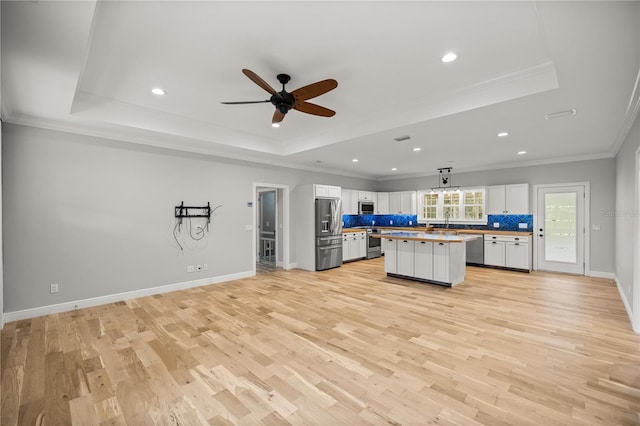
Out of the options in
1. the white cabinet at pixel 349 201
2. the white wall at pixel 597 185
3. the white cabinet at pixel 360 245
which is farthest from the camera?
the white cabinet at pixel 349 201

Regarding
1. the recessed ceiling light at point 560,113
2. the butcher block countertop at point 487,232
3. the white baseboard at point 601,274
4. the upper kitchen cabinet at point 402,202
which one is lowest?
the white baseboard at point 601,274

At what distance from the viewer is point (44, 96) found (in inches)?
126

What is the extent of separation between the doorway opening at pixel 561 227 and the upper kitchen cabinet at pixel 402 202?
123 inches

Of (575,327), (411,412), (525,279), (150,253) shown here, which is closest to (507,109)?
(575,327)

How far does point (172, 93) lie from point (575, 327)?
5757 mm

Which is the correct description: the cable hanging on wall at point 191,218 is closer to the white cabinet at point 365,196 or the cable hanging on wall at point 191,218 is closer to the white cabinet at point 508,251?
the white cabinet at point 365,196

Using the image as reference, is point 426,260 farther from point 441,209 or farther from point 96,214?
point 96,214

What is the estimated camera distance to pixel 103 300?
437cm

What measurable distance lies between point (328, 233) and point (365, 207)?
8.16 feet

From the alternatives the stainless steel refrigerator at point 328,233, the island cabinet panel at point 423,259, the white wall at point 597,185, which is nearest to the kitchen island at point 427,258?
the island cabinet panel at point 423,259

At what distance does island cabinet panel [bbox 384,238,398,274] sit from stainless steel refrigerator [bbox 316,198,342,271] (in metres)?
1.53

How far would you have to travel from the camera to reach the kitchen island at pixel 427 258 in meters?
5.23

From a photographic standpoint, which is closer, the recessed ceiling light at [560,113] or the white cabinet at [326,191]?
the recessed ceiling light at [560,113]

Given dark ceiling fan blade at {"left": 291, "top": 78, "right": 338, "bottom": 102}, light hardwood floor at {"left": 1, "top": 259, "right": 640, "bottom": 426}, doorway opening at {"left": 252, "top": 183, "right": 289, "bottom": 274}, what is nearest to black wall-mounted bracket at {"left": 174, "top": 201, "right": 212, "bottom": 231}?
doorway opening at {"left": 252, "top": 183, "right": 289, "bottom": 274}
